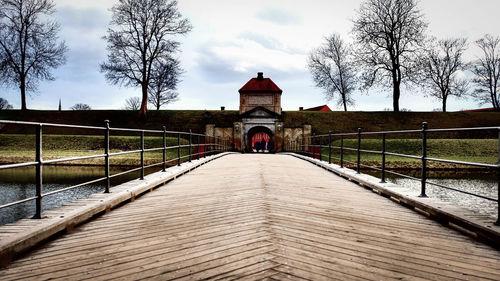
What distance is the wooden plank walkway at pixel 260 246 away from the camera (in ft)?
6.75

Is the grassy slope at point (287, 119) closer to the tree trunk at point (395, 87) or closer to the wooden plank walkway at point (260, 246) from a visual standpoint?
the tree trunk at point (395, 87)

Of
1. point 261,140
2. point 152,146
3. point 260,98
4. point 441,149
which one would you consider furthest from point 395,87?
point 152,146

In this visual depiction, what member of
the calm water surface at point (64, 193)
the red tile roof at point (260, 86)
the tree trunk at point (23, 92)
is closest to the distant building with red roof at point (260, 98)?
the red tile roof at point (260, 86)

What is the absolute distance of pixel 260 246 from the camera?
7.93 feet

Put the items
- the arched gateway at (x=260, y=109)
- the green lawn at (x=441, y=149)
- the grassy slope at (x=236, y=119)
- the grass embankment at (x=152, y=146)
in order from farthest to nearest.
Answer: the grassy slope at (x=236, y=119)
the arched gateway at (x=260, y=109)
the green lawn at (x=441, y=149)
the grass embankment at (x=152, y=146)

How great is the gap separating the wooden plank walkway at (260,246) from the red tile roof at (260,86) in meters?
31.9

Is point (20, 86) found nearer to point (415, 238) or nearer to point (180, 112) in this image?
point (180, 112)

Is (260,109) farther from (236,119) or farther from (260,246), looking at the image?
(260,246)

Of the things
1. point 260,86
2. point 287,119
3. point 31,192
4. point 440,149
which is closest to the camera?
point 31,192

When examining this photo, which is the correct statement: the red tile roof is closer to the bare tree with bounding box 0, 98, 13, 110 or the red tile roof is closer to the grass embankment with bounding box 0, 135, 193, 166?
the grass embankment with bounding box 0, 135, 193, 166

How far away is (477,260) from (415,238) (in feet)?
1.74

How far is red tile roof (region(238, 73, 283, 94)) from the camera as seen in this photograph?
35463mm

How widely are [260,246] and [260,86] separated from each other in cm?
3488

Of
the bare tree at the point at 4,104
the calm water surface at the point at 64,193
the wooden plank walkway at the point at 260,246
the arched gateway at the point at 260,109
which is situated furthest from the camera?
the bare tree at the point at 4,104
